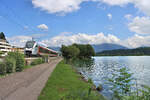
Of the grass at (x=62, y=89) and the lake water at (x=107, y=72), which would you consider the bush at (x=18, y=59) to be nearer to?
the grass at (x=62, y=89)

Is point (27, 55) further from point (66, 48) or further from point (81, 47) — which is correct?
point (81, 47)

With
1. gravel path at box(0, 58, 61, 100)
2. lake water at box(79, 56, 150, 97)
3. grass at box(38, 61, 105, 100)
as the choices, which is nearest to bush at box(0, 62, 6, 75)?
gravel path at box(0, 58, 61, 100)

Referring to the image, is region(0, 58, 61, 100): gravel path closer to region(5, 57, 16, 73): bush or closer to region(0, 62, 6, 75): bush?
region(0, 62, 6, 75): bush

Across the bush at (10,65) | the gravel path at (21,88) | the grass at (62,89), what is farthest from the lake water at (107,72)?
the bush at (10,65)

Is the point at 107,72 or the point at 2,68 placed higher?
the point at 2,68

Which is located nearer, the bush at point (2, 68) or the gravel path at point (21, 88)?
the gravel path at point (21, 88)

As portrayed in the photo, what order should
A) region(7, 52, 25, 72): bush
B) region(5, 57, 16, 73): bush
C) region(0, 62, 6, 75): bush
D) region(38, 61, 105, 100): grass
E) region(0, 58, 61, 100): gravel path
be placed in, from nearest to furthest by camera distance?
region(38, 61, 105, 100): grass, region(0, 58, 61, 100): gravel path, region(0, 62, 6, 75): bush, region(5, 57, 16, 73): bush, region(7, 52, 25, 72): bush

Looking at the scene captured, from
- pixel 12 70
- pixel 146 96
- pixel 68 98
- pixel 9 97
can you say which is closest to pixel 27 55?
pixel 12 70

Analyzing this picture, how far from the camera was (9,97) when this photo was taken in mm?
7719

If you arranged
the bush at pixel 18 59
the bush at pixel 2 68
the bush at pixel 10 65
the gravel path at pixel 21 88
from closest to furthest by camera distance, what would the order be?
the gravel path at pixel 21 88 → the bush at pixel 2 68 → the bush at pixel 10 65 → the bush at pixel 18 59

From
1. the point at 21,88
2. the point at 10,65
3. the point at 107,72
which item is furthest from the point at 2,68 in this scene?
the point at 107,72

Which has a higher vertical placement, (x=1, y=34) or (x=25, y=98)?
(x=1, y=34)

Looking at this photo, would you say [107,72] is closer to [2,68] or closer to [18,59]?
[18,59]

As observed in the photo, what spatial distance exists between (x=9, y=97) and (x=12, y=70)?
38.9ft
